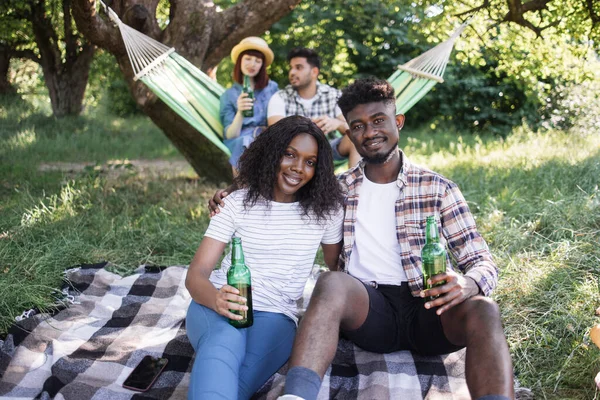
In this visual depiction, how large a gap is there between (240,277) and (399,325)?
23.9 inches

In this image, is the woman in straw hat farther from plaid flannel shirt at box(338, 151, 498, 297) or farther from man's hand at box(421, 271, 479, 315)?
man's hand at box(421, 271, 479, 315)

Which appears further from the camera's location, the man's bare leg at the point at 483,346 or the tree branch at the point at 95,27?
the tree branch at the point at 95,27

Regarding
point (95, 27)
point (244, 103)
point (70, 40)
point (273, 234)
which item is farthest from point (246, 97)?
point (70, 40)

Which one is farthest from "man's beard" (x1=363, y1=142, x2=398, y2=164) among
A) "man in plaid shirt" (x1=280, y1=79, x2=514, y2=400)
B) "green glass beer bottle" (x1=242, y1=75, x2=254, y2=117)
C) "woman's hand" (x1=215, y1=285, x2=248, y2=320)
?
"green glass beer bottle" (x1=242, y1=75, x2=254, y2=117)

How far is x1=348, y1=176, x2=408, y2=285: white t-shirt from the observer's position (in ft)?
6.98

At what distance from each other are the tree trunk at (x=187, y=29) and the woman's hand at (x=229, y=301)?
295cm

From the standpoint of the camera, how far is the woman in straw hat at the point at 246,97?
3646 mm

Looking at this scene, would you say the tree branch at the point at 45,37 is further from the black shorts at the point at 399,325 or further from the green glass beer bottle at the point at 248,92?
the black shorts at the point at 399,325

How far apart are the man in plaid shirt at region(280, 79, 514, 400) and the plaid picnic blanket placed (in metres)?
0.11

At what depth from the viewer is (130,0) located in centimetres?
427

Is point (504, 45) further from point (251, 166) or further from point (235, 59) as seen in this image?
point (251, 166)

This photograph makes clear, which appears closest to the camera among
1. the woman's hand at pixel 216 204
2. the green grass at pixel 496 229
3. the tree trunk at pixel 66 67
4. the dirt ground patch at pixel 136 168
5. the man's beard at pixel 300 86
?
the woman's hand at pixel 216 204

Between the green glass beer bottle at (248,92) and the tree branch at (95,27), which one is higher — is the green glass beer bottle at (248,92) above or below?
below

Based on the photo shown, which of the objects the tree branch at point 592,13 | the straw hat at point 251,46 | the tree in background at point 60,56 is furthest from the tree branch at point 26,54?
the tree branch at point 592,13
